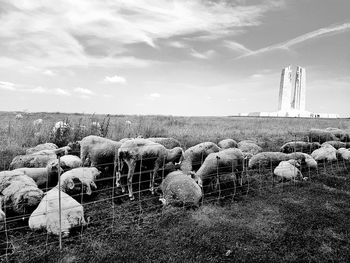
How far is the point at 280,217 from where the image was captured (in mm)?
6738

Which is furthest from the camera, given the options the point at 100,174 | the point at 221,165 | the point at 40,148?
the point at 40,148

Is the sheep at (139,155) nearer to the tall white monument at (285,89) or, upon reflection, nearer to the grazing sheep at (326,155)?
the grazing sheep at (326,155)

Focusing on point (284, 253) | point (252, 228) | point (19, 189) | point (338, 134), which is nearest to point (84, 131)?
point (19, 189)

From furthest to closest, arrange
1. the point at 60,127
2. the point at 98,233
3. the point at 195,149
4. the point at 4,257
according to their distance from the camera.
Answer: the point at 60,127 → the point at 195,149 → the point at 98,233 → the point at 4,257

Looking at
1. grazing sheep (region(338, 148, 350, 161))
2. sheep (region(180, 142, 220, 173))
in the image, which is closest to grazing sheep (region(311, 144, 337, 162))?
grazing sheep (region(338, 148, 350, 161))

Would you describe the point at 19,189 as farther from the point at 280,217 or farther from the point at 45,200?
the point at 280,217

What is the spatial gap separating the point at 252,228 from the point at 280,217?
106cm

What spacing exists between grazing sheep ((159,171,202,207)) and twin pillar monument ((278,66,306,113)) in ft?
152

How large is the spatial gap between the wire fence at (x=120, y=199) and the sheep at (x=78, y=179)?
0.03 metres

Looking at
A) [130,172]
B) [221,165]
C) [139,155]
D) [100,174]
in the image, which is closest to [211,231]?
[130,172]

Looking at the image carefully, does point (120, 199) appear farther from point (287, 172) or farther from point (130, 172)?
point (287, 172)

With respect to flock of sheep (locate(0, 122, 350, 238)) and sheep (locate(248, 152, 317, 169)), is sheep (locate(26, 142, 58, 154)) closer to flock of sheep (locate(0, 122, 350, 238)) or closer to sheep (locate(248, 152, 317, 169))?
flock of sheep (locate(0, 122, 350, 238))

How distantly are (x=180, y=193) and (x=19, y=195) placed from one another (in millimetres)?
3691

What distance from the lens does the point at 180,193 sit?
23.1ft
